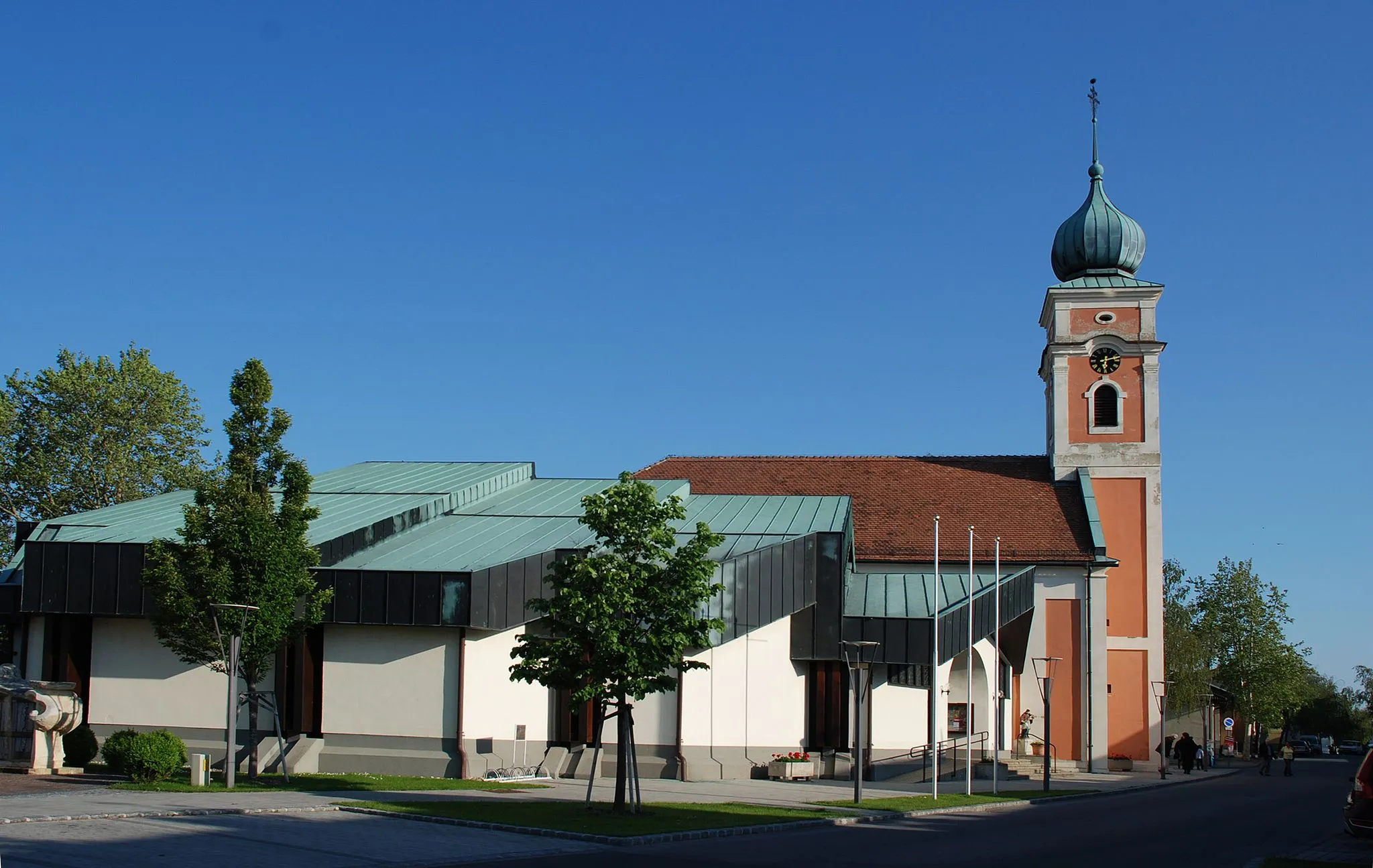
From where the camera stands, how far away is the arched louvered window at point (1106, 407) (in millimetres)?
52250

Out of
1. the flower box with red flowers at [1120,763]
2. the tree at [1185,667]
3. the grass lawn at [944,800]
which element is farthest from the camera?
the tree at [1185,667]

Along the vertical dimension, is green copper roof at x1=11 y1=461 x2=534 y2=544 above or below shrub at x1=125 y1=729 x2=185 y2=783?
above

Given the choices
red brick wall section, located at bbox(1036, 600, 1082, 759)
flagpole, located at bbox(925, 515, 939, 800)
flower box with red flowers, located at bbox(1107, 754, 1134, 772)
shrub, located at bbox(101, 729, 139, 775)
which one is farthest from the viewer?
flower box with red flowers, located at bbox(1107, 754, 1134, 772)

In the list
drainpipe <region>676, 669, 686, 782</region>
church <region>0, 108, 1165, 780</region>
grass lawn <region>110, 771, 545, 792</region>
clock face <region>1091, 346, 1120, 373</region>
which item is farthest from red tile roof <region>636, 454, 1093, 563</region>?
grass lawn <region>110, 771, 545, 792</region>

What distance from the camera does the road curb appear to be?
61.7 feet

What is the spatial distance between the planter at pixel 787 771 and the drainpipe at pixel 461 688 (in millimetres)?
8566

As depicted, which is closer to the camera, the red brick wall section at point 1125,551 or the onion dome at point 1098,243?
the red brick wall section at point 1125,551

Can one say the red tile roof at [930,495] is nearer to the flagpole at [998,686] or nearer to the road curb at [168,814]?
the flagpole at [998,686]

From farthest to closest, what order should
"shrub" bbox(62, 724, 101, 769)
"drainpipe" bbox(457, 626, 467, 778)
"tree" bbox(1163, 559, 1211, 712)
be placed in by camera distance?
1. "tree" bbox(1163, 559, 1211, 712)
2. "drainpipe" bbox(457, 626, 467, 778)
3. "shrub" bbox(62, 724, 101, 769)

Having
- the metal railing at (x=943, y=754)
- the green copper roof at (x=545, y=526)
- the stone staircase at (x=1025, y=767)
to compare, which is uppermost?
the green copper roof at (x=545, y=526)

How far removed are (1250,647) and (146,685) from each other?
6656 centimetres

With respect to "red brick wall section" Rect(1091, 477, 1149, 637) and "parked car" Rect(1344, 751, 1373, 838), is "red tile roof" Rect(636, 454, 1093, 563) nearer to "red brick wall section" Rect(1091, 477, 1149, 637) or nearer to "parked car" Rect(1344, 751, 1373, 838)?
"red brick wall section" Rect(1091, 477, 1149, 637)


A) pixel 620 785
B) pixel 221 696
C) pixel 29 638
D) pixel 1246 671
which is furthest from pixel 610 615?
pixel 1246 671

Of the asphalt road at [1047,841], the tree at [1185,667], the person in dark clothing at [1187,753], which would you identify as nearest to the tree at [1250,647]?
the tree at [1185,667]
